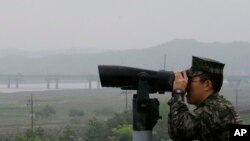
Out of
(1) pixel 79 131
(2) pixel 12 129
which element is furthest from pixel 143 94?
(2) pixel 12 129

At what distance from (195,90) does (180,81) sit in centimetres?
9

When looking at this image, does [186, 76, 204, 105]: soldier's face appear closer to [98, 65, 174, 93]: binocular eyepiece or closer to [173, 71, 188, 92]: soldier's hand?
[173, 71, 188, 92]: soldier's hand

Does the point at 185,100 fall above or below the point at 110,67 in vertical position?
below

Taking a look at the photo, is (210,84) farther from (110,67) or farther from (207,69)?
(110,67)

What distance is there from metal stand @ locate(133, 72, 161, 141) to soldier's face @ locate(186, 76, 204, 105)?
0.21 meters

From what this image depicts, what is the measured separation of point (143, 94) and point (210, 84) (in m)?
0.35

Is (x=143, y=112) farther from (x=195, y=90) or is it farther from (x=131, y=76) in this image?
(x=195, y=90)

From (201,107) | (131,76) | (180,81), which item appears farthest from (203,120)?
(131,76)

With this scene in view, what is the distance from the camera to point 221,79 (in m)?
2.76

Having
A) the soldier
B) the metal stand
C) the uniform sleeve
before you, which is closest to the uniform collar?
the soldier

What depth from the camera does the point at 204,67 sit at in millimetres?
2721

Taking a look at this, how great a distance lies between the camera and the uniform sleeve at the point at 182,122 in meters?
2.64

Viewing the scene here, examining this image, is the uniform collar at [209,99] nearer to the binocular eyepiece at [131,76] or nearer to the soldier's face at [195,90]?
the soldier's face at [195,90]

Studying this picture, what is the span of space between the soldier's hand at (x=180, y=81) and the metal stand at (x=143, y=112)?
170 millimetres
